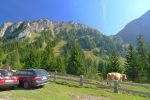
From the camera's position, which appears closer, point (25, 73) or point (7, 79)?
point (7, 79)

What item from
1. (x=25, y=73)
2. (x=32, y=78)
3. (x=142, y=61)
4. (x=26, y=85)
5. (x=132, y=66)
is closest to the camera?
(x=32, y=78)

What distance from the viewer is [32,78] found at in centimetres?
2231

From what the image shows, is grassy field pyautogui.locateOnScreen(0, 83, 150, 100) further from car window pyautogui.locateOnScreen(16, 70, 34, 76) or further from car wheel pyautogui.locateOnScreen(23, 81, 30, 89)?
car window pyautogui.locateOnScreen(16, 70, 34, 76)

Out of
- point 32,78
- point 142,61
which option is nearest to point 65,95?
point 32,78

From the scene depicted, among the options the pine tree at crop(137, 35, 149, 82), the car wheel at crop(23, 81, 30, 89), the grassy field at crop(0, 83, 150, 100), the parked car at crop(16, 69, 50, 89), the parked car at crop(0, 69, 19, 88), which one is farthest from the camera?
the pine tree at crop(137, 35, 149, 82)

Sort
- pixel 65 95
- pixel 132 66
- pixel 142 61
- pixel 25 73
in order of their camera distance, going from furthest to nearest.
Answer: pixel 142 61 → pixel 132 66 → pixel 25 73 → pixel 65 95

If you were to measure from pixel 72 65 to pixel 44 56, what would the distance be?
898 cm

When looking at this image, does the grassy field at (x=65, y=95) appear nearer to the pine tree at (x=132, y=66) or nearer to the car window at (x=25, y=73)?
the car window at (x=25, y=73)

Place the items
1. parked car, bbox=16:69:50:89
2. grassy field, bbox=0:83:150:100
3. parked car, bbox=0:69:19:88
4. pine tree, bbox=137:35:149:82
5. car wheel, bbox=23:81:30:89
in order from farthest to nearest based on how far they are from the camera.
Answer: pine tree, bbox=137:35:149:82 → car wheel, bbox=23:81:30:89 → parked car, bbox=16:69:50:89 → parked car, bbox=0:69:19:88 → grassy field, bbox=0:83:150:100

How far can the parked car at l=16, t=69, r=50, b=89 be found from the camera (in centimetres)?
2214

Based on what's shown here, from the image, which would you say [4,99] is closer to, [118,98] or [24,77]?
[24,77]

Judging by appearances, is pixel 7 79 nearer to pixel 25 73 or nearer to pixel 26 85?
pixel 26 85

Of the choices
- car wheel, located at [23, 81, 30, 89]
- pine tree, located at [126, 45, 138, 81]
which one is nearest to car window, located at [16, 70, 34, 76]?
car wheel, located at [23, 81, 30, 89]

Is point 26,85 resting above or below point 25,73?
below
